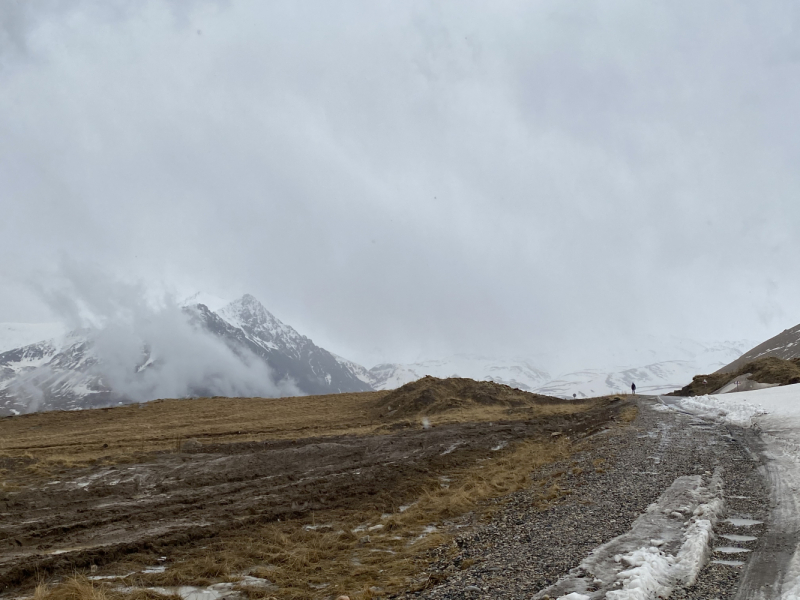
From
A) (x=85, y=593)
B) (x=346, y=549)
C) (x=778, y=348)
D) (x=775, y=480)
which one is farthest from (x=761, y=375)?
(x=778, y=348)

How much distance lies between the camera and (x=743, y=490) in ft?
44.8

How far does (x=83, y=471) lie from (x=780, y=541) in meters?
25.5

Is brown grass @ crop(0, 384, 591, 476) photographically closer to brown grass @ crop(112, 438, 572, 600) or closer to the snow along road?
brown grass @ crop(112, 438, 572, 600)

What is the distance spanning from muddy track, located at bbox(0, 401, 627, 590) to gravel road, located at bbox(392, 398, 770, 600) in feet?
18.4

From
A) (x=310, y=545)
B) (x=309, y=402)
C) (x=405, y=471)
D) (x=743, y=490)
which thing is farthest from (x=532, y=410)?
(x=310, y=545)

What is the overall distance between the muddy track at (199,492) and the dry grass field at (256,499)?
66mm

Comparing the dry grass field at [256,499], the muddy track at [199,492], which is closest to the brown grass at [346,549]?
the dry grass field at [256,499]

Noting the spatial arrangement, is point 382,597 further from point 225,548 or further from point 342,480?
point 342,480

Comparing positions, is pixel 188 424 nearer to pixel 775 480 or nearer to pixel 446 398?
pixel 446 398

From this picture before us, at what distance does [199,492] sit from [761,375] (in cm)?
5734

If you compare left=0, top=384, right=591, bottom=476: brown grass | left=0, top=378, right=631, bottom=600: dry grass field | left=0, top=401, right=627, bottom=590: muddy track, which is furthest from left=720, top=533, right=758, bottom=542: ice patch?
left=0, top=384, right=591, bottom=476: brown grass

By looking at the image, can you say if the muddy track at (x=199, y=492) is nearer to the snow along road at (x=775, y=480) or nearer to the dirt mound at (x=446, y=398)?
the snow along road at (x=775, y=480)

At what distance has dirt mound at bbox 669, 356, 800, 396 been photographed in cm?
4947

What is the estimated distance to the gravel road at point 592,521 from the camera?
27.6 ft
